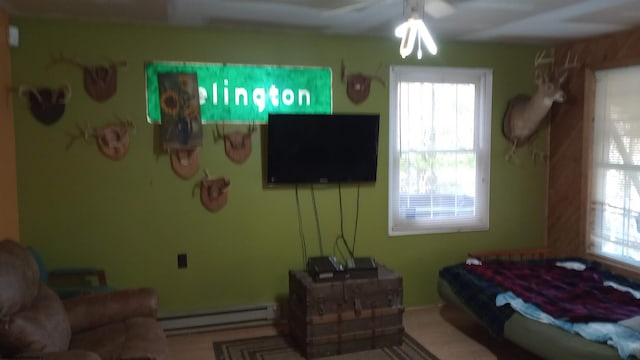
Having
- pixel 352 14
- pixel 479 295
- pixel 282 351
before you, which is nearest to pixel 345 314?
pixel 282 351

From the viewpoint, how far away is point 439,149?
4.68 meters

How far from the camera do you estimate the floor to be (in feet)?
12.3

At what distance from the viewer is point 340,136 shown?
423 cm

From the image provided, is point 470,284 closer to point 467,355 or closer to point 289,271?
point 467,355

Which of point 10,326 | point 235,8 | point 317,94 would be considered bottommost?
point 10,326

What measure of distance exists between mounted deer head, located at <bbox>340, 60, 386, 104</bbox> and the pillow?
264 cm

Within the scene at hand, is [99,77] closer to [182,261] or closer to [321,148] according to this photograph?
[182,261]

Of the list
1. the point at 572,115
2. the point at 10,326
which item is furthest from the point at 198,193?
the point at 572,115

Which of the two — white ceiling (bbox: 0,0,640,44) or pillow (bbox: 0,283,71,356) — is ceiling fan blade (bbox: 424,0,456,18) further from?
pillow (bbox: 0,283,71,356)

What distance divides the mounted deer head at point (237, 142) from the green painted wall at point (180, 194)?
55 millimetres

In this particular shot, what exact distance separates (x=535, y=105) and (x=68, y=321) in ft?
12.8

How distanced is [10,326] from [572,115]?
14.7ft

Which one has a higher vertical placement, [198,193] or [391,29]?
[391,29]

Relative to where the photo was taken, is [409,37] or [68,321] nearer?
[409,37]
